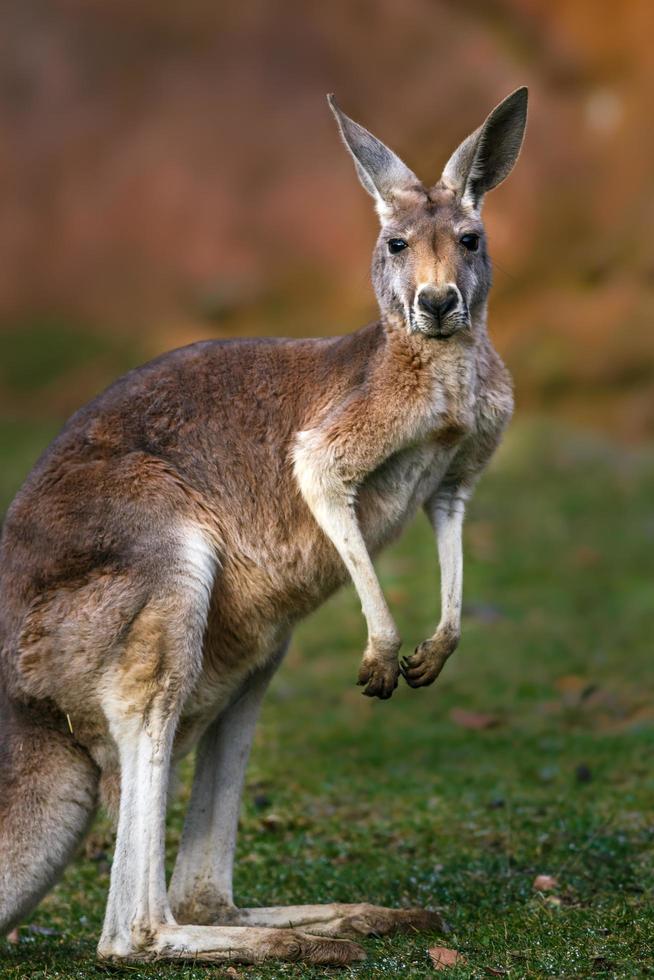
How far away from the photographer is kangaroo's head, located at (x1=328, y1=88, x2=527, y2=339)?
4043 millimetres

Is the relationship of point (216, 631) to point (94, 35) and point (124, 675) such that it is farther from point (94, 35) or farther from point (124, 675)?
point (94, 35)

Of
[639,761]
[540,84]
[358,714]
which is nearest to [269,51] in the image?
[540,84]

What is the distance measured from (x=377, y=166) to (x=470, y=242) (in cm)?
39

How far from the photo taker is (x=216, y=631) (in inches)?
164

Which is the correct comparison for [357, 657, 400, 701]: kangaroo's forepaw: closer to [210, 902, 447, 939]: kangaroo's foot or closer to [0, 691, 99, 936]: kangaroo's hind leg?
[210, 902, 447, 939]: kangaroo's foot

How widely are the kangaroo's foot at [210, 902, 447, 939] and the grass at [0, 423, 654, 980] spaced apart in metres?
0.09

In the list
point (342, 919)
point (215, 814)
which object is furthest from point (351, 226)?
point (342, 919)

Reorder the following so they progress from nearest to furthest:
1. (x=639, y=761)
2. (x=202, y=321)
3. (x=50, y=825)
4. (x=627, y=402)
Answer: (x=50, y=825) → (x=639, y=761) → (x=627, y=402) → (x=202, y=321)

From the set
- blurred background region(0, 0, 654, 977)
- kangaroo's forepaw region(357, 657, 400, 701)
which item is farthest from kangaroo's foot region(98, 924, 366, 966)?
blurred background region(0, 0, 654, 977)

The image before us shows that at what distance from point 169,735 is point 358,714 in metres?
3.57

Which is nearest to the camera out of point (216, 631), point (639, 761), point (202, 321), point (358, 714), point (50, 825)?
point (50, 825)

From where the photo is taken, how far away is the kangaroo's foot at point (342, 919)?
4.05 metres

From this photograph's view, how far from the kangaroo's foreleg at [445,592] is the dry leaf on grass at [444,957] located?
781 mm

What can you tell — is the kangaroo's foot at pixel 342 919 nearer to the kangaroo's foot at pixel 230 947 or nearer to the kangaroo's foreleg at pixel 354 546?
the kangaroo's foot at pixel 230 947
